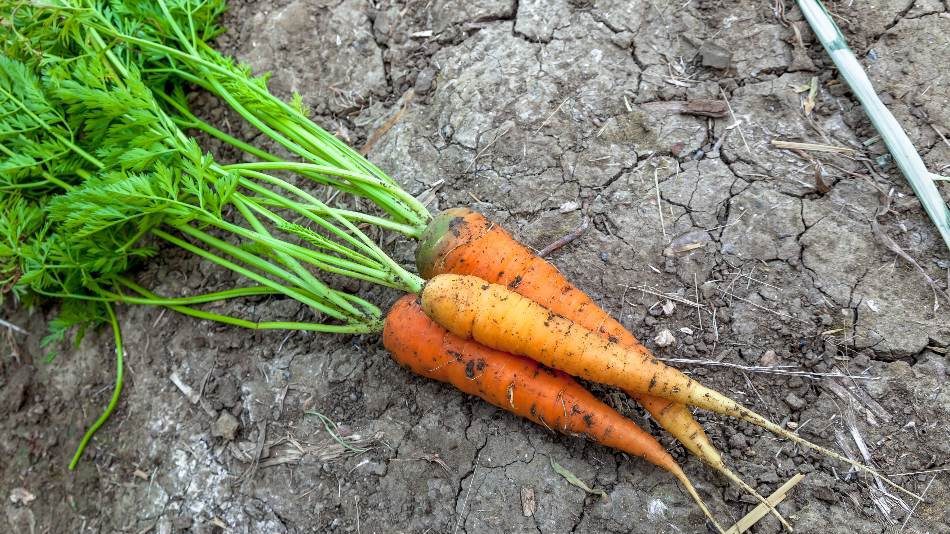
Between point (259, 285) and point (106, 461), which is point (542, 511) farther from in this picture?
point (106, 461)

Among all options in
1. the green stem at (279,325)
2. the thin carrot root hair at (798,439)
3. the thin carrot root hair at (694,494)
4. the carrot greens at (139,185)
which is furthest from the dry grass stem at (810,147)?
the green stem at (279,325)

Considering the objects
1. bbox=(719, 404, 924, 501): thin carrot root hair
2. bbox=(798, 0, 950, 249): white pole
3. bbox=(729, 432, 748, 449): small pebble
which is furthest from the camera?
bbox=(798, 0, 950, 249): white pole

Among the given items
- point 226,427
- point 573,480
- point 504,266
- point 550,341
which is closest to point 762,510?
point 573,480

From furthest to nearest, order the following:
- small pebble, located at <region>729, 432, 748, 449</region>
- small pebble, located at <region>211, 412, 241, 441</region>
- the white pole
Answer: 1. small pebble, located at <region>211, 412, 241, 441</region>
2. the white pole
3. small pebble, located at <region>729, 432, 748, 449</region>

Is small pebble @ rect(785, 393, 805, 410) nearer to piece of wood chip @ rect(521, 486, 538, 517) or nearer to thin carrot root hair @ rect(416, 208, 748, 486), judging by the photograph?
thin carrot root hair @ rect(416, 208, 748, 486)

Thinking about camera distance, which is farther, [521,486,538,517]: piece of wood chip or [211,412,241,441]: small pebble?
[211,412,241,441]: small pebble

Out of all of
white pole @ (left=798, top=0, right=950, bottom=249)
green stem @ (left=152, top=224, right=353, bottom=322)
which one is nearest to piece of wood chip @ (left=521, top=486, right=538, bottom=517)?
green stem @ (left=152, top=224, right=353, bottom=322)

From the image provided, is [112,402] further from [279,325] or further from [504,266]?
[504,266]

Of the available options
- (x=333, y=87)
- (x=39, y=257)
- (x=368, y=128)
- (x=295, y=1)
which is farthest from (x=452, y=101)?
(x=39, y=257)
